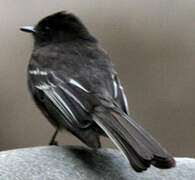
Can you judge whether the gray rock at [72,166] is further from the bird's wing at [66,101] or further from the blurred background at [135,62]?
the blurred background at [135,62]

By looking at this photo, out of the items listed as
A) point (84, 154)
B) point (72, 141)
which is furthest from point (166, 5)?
point (84, 154)

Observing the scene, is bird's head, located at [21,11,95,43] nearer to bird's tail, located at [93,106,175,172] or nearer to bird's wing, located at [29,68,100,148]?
bird's wing, located at [29,68,100,148]

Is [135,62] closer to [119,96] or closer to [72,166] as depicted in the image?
[119,96]

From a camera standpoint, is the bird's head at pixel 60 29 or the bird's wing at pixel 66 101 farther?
the bird's head at pixel 60 29

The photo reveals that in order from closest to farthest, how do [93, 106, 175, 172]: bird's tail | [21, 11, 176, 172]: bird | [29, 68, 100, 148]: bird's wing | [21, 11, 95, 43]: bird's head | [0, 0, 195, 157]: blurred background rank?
[93, 106, 175, 172]: bird's tail < [21, 11, 176, 172]: bird < [29, 68, 100, 148]: bird's wing < [21, 11, 95, 43]: bird's head < [0, 0, 195, 157]: blurred background

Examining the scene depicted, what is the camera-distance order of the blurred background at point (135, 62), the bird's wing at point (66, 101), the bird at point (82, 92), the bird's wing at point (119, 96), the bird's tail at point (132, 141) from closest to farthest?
the bird's tail at point (132, 141) < the bird at point (82, 92) < the bird's wing at point (66, 101) < the bird's wing at point (119, 96) < the blurred background at point (135, 62)

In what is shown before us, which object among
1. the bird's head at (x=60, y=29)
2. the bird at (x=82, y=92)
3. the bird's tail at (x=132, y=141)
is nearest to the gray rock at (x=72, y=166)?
the bird at (x=82, y=92)

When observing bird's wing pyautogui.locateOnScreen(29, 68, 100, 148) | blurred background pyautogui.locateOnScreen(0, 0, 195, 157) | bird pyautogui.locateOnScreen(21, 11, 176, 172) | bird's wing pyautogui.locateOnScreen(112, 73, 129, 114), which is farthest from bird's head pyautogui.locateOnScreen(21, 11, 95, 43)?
blurred background pyautogui.locateOnScreen(0, 0, 195, 157)
